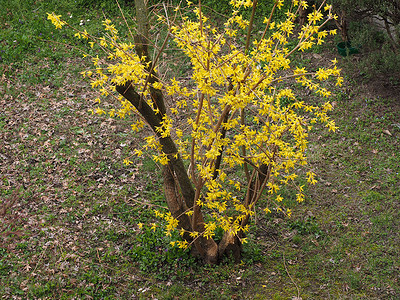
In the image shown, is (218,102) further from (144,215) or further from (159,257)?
(144,215)

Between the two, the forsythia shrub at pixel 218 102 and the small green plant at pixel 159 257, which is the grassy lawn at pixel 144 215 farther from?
Answer: the forsythia shrub at pixel 218 102

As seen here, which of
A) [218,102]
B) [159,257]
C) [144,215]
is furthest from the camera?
[144,215]

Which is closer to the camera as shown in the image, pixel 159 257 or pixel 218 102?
pixel 218 102

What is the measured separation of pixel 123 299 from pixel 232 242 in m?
1.35

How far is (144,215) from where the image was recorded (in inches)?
217

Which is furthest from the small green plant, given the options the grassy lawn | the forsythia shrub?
the forsythia shrub

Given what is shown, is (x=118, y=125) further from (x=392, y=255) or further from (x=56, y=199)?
(x=392, y=255)

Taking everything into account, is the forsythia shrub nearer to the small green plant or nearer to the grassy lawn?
the small green plant

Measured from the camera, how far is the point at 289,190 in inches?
228

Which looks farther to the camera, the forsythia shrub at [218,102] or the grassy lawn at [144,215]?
the grassy lawn at [144,215]

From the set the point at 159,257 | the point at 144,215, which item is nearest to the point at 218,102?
the point at 159,257

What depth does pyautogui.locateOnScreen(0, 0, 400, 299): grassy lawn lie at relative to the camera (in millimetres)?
4598

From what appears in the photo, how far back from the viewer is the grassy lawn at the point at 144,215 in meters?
4.60

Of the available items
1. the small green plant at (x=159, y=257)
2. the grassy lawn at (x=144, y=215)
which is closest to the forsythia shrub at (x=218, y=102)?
the small green plant at (x=159, y=257)
